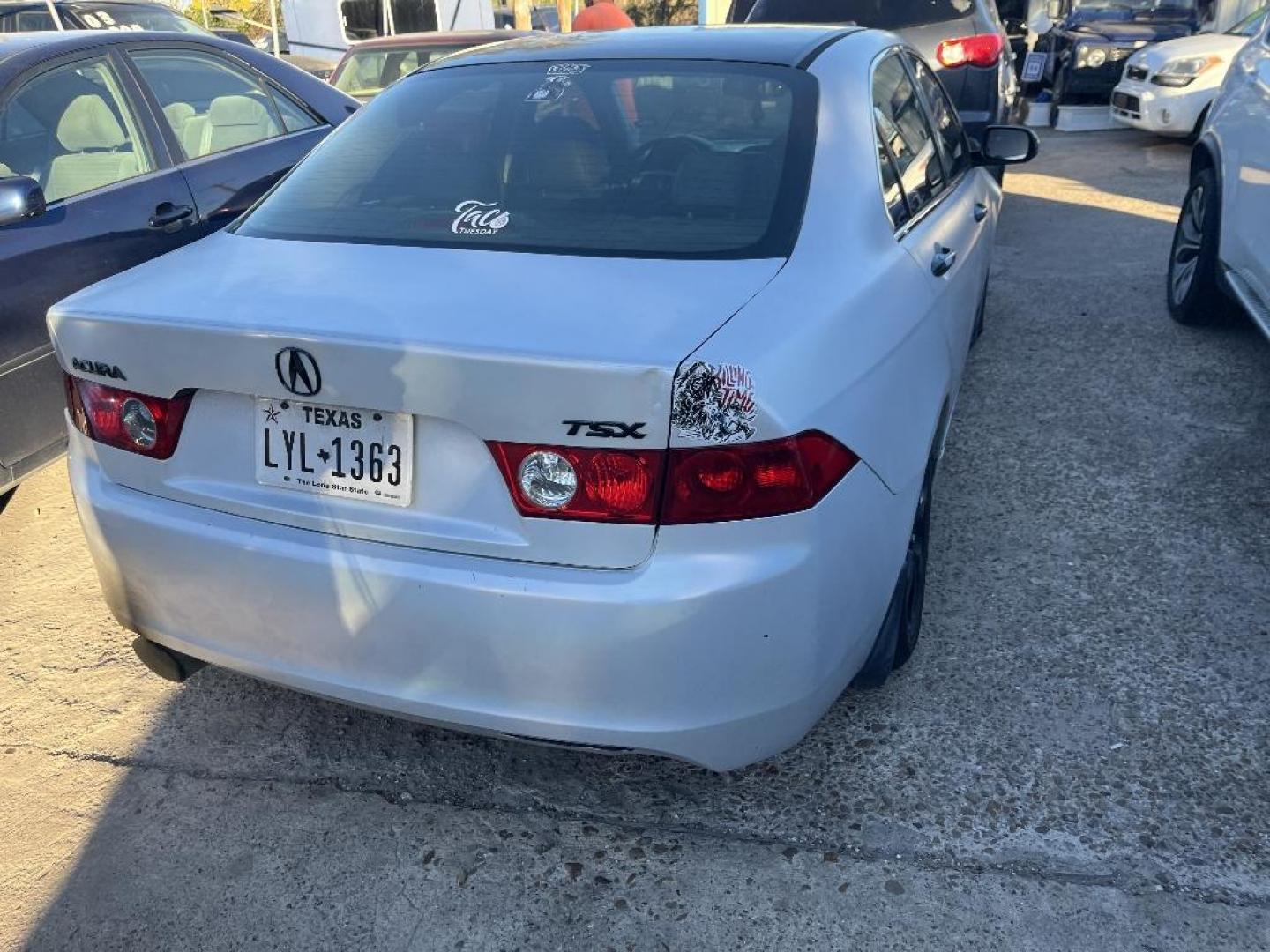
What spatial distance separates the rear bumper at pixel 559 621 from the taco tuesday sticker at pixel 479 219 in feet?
2.62

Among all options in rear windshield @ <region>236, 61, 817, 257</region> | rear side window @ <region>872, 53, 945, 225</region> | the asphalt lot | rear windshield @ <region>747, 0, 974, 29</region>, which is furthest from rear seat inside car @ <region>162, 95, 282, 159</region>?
rear windshield @ <region>747, 0, 974, 29</region>

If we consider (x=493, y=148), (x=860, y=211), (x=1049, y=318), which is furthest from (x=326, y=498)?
(x=1049, y=318)

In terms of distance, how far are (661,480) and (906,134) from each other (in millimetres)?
1749

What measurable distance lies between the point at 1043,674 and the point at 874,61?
5.61 ft

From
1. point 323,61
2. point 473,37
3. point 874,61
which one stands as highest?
point 874,61

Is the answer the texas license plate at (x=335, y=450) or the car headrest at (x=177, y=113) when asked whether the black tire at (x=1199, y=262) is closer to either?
the texas license plate at (x=335, y=450)

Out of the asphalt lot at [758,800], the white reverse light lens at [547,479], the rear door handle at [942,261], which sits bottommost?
the asphalt lot at [758,800]

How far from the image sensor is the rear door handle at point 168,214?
13.0ft

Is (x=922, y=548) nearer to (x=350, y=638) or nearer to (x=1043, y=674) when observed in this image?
(x=1043, y=674)

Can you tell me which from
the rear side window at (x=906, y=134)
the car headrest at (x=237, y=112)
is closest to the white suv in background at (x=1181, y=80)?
the rear side window at (x=906, y=134)

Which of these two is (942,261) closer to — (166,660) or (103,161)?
(166,660)

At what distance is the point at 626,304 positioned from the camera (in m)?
2.04

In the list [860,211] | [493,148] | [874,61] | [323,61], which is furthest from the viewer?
[323,61]

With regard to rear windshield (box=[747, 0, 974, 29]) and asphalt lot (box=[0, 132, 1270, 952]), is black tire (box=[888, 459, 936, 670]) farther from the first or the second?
rear windshield (box=[747, 0, 974, 29])
